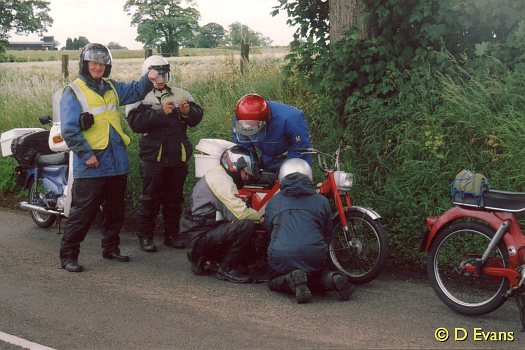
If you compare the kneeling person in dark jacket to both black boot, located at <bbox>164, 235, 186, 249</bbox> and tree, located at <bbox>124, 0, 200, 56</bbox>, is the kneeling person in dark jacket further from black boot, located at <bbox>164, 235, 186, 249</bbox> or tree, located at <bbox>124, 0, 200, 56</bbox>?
tree, located at <bbox>124, 0, 200, 56</bbox>

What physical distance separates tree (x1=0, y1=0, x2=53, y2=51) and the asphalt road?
27.7 m

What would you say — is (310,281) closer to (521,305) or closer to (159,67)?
(521,305)

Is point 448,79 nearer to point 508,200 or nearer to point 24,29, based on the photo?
point 508,200

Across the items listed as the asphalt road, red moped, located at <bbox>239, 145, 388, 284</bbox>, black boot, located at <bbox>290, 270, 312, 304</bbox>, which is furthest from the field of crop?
black boot, located at <bbox>290, 270, 312, 304</bbox>

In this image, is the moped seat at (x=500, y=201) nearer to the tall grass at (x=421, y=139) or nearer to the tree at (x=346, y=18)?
the tall grass at (x=421, y=139)

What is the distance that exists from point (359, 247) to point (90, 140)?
2.94 meters

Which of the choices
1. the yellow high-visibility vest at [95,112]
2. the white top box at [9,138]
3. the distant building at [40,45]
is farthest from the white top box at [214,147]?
the distant building at [40,45]

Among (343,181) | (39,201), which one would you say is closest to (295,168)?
(343,181)

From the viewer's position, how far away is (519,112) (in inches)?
315

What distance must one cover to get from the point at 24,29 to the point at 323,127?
3331cm

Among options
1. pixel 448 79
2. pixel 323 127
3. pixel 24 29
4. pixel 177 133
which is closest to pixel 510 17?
pixel 448 79

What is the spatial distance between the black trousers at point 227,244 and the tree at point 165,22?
40085 millimetres

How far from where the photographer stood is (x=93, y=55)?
7.63 meters

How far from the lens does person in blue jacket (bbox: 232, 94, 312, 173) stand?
732 centimetres
